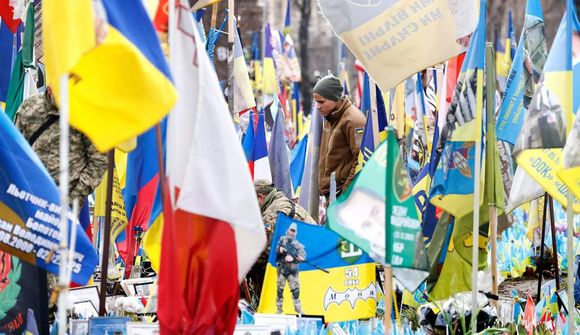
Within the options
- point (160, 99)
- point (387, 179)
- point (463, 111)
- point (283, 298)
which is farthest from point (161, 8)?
point (283, 298)

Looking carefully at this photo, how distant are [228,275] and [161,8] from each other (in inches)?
58.5

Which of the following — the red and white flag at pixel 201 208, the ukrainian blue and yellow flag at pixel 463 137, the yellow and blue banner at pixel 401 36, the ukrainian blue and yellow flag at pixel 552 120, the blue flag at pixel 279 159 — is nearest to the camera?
the red and white flag at pixel 201 208

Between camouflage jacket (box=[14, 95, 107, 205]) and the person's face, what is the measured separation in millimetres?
3297

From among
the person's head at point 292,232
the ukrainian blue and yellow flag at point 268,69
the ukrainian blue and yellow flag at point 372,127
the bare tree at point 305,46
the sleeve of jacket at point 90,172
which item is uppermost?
the bare tree at point 305,46

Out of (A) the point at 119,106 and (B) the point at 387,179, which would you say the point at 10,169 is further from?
(B) the point at 387,179

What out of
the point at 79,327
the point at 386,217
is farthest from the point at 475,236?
the point at 79,327

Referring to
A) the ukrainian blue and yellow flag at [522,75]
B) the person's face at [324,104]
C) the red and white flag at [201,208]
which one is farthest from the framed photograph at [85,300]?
the person's face at [324,104]

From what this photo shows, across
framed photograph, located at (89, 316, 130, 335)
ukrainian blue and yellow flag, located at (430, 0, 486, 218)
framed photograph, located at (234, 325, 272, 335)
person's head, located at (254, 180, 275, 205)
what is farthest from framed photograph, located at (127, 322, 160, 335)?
person's head, located at (254, 180, 275, 205)

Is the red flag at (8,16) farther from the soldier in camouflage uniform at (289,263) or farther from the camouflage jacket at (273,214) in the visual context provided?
the soldier in camouflage uniform at (289,263)

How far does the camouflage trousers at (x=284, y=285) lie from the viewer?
797 centimetres

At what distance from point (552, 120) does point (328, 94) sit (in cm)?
371

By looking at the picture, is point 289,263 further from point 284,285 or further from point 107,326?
point 107,326

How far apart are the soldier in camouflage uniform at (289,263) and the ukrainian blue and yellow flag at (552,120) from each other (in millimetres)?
1751

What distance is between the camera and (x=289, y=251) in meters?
8.02
